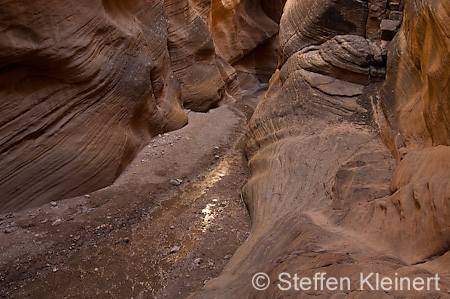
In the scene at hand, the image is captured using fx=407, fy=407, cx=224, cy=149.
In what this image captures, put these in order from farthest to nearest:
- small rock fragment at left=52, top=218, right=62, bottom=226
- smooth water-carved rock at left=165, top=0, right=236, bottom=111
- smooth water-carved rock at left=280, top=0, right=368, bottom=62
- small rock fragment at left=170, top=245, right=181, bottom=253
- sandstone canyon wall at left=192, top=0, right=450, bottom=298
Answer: smooth water-carved rock at left=165, top=0, right=236, bottom=111 < smooth water-carved rock at left=280, top=0, right=368, bottom=62 < small rock fragment at left=52, top=218, right=62, bottom=226 < small rock fragment at left=170, top=245, right=181, bottom=253 < sandstone canyon wall at left=192, top=0, right=450, bottom=298

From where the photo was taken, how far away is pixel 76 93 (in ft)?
17.0

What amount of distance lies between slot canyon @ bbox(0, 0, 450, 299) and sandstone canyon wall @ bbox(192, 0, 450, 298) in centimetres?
2

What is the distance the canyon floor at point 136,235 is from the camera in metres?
3.90

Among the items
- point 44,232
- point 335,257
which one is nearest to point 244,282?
point 335,257

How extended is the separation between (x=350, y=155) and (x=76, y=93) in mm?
3512

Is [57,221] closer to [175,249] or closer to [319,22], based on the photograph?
[175,249]

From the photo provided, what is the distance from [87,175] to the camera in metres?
5.38

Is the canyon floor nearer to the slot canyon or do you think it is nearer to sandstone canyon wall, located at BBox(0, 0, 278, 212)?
the slot canyon

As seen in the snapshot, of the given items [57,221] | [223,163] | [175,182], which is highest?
[57,221]

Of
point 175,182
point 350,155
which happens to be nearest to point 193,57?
point 175,182

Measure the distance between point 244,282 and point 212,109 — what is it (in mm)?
6903

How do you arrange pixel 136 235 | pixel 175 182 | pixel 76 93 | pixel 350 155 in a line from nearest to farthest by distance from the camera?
pixel 136 235
pixel 350 155
pixel 76 93
pixel 175 182

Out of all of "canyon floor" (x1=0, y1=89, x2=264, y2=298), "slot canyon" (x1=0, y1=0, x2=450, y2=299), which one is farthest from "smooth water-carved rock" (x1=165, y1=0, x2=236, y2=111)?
"canyon floor" (x1=0, y1=89, x2=264, y2=298)

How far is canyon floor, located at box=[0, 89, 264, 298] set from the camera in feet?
12.8
